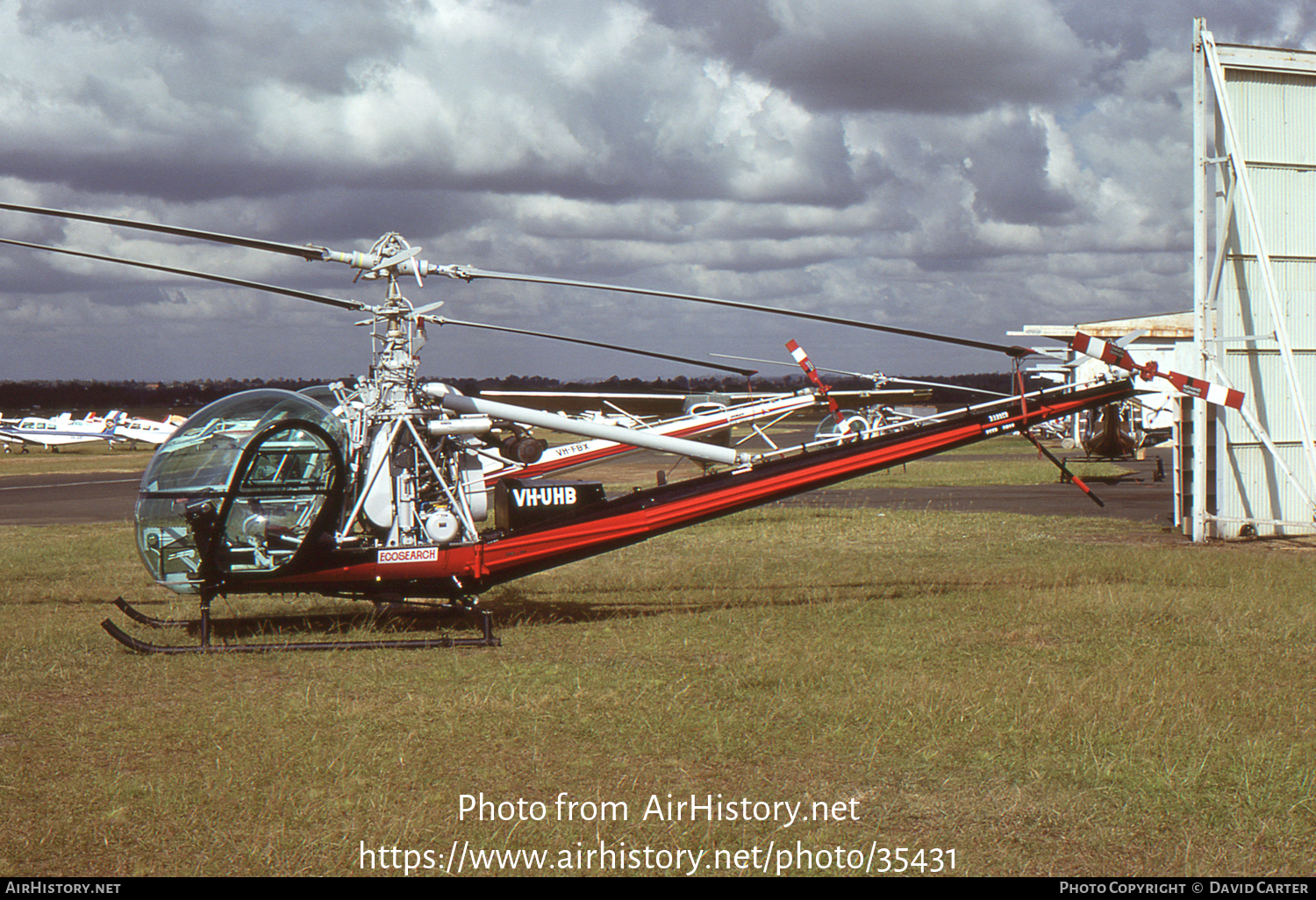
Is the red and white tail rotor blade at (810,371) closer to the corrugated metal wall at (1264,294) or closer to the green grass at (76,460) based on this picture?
the corrugated metal wall at (1264,294)

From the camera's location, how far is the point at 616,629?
9.53m

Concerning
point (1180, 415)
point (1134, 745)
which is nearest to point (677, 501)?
point (1134, 745)

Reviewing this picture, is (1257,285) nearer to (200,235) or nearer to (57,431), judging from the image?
(200,235)

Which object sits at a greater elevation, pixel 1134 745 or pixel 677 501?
pixel 677 501

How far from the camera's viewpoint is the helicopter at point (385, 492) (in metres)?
8.54

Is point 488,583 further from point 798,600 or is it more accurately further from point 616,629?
point 798,600

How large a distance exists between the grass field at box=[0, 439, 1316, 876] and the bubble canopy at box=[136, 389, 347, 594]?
804 millimetres

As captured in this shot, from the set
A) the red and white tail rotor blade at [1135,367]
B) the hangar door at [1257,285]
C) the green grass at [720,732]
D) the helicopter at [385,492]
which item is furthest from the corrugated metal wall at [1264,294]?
the helicopter at [385,492]

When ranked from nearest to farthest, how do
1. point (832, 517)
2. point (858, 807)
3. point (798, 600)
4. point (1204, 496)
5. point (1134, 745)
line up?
1. point (858, 807)
2. point (1134, 745)
3. point (798, 600)
4. point (1204, 496)
5. point (832, 517)

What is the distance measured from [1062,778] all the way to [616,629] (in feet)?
15.3

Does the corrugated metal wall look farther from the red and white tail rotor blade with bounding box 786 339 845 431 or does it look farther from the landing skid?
the landing skid

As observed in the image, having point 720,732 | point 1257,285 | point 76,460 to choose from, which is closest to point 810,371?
point 1257,285

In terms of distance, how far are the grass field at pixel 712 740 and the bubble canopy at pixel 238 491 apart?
2.64 ft

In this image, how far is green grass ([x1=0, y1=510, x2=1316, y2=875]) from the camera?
4906 mm
